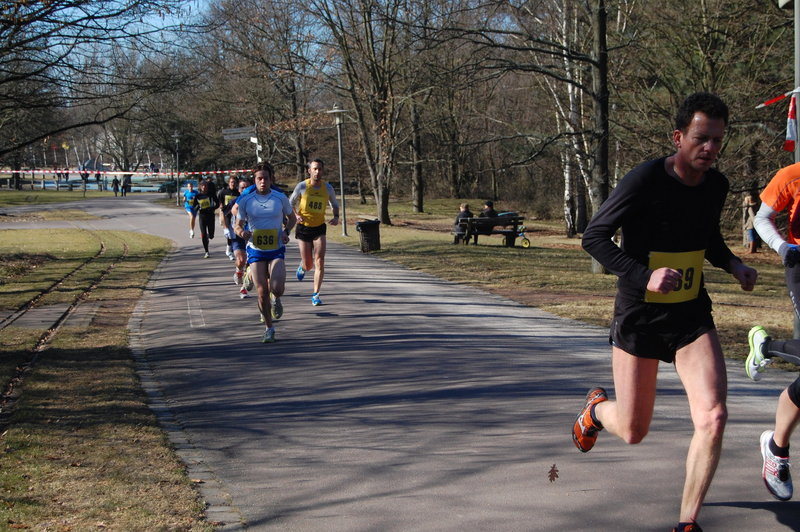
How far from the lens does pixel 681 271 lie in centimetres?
441

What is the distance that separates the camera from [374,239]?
23031 mm

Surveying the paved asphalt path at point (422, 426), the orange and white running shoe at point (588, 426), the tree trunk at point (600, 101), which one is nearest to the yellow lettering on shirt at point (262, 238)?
the paved asphalt path at point (422, 426)

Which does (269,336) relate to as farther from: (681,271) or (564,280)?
(564,280)

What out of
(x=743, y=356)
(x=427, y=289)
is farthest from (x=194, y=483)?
(x=427, y=289)

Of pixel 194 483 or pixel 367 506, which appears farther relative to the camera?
pixel 194 483

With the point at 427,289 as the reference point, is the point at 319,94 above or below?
above

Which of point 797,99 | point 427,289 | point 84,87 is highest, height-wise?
point 84,87

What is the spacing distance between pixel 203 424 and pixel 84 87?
11.8 m

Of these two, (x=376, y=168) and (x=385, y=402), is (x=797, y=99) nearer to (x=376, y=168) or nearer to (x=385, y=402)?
(x=385, y=402)

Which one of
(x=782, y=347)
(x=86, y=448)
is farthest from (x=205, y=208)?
(x=782, y=347)

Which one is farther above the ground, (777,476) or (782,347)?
(782,347)

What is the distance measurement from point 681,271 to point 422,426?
8.61 ft

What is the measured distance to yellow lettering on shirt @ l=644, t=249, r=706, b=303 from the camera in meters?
4.38

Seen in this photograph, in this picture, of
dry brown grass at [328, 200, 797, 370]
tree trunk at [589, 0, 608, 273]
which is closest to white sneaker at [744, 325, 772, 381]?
dry brown grass at [328, 200, 797, 370]
